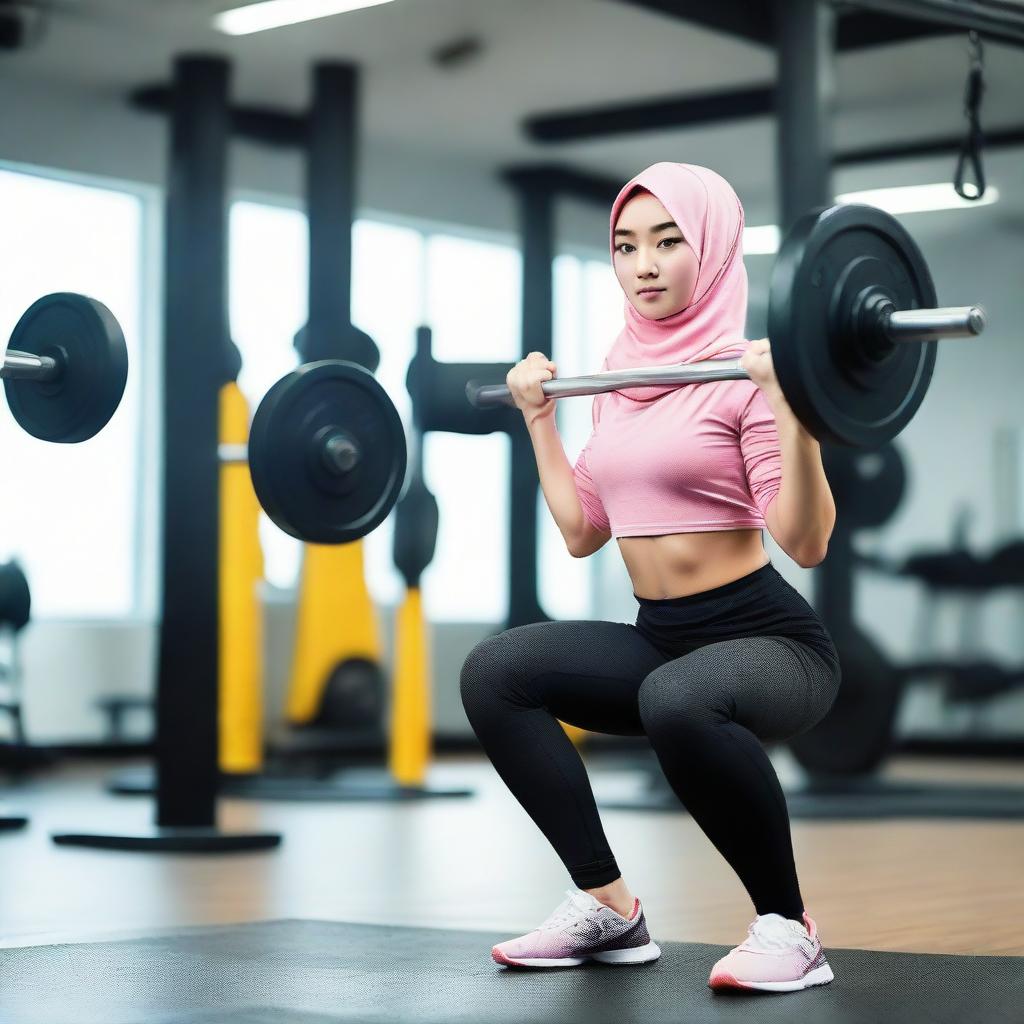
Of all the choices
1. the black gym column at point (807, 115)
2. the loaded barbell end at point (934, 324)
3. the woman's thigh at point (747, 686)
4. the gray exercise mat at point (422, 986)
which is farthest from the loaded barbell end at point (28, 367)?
the black gym column at point (807, 115)

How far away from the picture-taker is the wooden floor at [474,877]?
2.97 meters

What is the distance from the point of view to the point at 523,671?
2.31m

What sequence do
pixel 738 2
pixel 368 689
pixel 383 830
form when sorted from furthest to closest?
pixel 368 689 → pixel 738 2 → pixel 383 830

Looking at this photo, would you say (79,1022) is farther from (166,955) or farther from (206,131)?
(206,131)

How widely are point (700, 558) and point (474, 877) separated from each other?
1.69 metres

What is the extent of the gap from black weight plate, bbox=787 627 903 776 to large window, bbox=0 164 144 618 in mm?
2962

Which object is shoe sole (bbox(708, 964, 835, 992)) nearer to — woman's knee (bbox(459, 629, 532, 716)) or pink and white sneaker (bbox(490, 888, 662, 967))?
pink and white sneaker (bbox(490, 888, 662, 967))

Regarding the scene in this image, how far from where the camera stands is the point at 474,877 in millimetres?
3740

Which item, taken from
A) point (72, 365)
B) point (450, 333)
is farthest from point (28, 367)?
point (450, 333)

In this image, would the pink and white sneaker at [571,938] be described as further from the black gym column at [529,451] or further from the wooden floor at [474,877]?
the black gym column at [529,451]

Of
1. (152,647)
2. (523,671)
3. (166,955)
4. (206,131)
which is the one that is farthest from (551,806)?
(152,647)

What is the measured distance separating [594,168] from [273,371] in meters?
1.91

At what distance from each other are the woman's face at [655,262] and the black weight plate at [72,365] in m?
0.85

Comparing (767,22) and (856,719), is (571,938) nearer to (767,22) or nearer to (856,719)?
(856,719)
